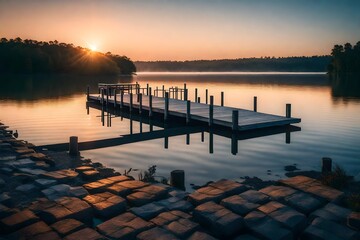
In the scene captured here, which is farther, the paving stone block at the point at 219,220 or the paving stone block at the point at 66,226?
the paving stone block at the point at 219,220

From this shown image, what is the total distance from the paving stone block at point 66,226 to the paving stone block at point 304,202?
480 centimetres

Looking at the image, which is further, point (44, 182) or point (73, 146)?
point (73, 146)

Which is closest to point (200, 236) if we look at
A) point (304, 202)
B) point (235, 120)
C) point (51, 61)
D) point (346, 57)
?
point (304, 202)

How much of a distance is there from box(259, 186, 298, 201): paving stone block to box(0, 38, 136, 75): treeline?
130 meters

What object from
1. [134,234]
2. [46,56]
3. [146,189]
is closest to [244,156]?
[146,189]

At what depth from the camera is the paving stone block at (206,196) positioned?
340 inches

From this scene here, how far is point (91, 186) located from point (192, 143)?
1076 centimetres

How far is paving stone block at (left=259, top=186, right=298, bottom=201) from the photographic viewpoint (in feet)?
29.3

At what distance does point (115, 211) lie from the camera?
26.7 ft

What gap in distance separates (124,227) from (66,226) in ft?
3.66

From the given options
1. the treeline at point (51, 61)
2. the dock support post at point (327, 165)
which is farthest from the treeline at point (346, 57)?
the dock support post at point (327, 165)

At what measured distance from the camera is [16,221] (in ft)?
23.4

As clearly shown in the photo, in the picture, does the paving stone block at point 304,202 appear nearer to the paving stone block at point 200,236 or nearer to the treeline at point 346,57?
the paving stone block at point 200,236

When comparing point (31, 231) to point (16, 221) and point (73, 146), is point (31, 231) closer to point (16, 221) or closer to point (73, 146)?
point (16, 221)
